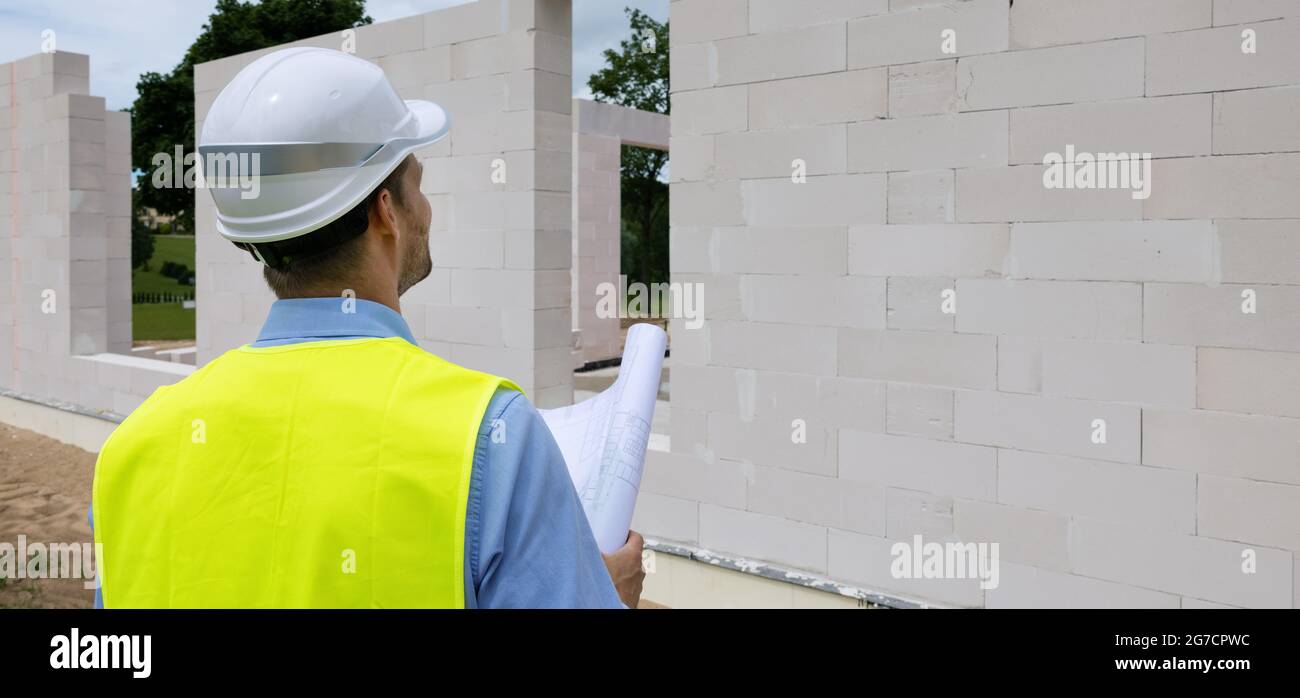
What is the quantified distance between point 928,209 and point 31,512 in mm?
6907

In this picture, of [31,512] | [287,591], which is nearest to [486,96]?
[31,512]

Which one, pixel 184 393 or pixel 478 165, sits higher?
pixel 478 165

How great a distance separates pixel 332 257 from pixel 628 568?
0.63 m

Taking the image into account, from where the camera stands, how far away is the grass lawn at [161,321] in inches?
886

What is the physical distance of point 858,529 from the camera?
4758mm

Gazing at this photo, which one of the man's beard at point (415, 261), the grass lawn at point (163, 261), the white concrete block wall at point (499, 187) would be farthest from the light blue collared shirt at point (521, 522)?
the grass lawn at point (163, 261)

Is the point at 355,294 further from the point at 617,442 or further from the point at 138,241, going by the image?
the point at 138,241

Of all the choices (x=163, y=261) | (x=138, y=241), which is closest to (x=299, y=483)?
(x=138, y=241)

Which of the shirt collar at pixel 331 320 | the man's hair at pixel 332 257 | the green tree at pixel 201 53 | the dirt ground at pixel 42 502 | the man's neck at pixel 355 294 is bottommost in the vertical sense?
the dirt ground at pixel 42 502

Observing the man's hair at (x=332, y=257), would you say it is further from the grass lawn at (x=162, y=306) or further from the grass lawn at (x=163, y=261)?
the grass lawn at (x=163, y=261)

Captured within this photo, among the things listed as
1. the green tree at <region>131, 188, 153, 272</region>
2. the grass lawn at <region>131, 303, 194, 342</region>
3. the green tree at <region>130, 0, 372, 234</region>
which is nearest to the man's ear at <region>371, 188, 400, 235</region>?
the grass lawn at <region>131, 303, 194, 342</region>

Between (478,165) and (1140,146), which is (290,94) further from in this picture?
(478,165)

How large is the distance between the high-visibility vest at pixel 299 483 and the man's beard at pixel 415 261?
0.58 ft

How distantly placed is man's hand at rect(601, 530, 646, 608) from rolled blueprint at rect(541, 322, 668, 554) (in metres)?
0.02
